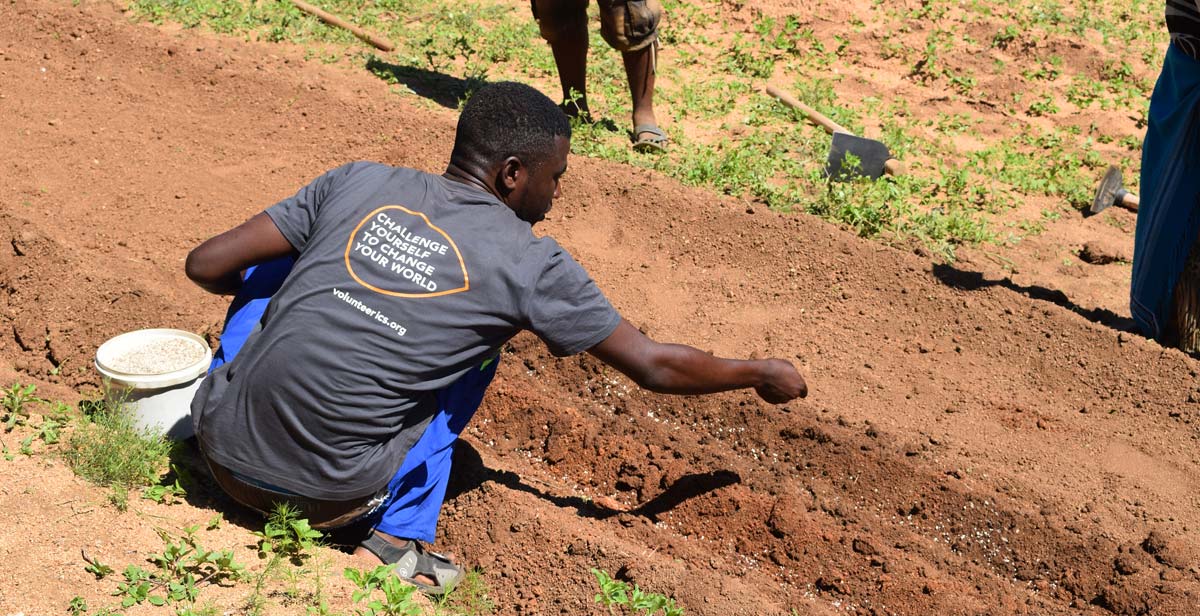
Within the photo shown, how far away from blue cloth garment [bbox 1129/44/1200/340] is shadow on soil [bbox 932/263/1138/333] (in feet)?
0.41

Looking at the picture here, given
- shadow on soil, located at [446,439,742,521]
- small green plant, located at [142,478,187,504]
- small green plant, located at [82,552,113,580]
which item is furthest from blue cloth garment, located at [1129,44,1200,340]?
small green plant, located at [82,552,113,580]

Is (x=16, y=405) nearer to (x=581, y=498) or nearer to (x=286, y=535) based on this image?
(x=286, y=535)

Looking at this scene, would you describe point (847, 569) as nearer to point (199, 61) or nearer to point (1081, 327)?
point (1081, 327)

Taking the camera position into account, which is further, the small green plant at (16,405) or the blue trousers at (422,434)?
the small green plant at (16,405)

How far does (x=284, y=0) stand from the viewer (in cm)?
742

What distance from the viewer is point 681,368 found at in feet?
Answer: 9.53

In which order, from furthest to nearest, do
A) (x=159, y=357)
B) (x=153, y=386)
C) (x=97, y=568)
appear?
1. (x=159, y=357)
2. (x=153, y=386)
3. (x=97, y=568)

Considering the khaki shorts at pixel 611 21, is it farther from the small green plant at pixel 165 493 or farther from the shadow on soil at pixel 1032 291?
the small green plant at pixel 165 493

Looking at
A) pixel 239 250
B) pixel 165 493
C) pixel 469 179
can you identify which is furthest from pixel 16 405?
pixel 469 179

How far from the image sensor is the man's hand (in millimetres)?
3061

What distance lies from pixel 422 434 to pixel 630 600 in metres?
0.74

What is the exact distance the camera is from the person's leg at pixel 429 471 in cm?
307

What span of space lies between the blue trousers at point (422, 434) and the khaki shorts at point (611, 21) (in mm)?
3139

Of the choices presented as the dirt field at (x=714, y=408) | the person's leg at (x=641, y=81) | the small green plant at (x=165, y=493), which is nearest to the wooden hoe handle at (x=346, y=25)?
the dirt field at (x=714, y=408)
